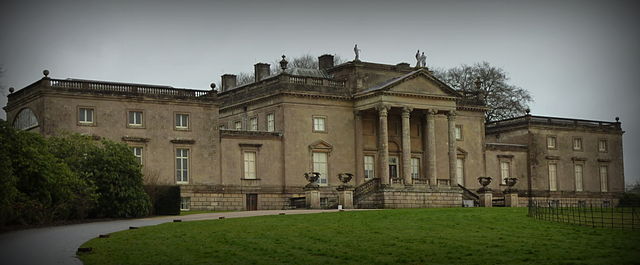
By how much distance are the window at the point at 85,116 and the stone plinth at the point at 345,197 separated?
1467 cm

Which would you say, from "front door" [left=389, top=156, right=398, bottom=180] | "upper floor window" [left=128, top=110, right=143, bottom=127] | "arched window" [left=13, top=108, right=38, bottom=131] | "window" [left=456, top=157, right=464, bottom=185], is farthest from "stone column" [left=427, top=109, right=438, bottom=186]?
"arched window" [left=13, top=108, right=38, bottom=131]

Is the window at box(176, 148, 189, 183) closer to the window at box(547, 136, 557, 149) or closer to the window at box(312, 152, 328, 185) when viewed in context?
the window at box(312, 152, 328, 185)

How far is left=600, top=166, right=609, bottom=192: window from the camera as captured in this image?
78.2 metres

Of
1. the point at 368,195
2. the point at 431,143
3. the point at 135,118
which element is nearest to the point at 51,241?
the point at 135,118

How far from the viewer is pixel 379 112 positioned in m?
59.8

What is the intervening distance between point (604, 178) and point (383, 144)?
27.2 meters

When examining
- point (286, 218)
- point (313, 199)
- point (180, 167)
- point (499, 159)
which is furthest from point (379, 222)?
point (499, 159)

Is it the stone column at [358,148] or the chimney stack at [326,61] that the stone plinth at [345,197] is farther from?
the chimney stack at [326,61]

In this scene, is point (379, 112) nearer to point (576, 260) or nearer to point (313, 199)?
point (313, 199)

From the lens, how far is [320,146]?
199 ft

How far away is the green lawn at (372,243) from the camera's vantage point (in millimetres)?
24703

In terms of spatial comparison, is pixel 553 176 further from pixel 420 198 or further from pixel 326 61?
pixel 326 61

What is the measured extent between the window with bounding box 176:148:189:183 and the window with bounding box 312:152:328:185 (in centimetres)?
886

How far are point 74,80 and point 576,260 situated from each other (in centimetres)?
3510
